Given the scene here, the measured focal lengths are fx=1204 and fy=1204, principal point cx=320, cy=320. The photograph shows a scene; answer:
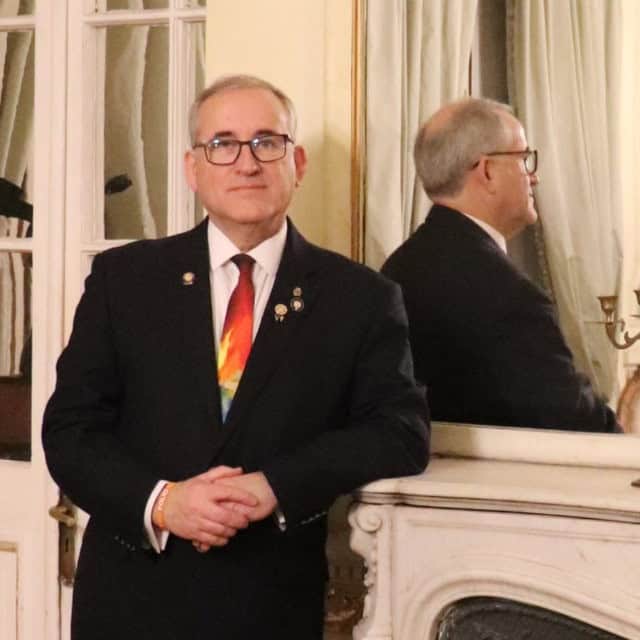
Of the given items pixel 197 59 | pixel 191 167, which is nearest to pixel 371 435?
pixel 191 167

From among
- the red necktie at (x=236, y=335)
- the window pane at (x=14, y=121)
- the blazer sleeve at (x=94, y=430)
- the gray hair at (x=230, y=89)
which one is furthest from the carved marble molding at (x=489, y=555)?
the window pane at (x=14, y=121)

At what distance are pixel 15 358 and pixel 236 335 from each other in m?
1.07

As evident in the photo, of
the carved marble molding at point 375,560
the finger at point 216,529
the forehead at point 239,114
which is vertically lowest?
the carved marble molding at point 375,560

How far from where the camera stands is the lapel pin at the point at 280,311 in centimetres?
191

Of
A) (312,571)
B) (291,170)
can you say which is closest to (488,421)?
(312,571)

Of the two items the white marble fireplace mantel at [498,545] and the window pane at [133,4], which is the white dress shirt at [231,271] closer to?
the white marble fireplace mantel at [498,545]

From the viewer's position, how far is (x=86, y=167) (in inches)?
104

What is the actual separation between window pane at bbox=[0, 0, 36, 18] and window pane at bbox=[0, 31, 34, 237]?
0.05m

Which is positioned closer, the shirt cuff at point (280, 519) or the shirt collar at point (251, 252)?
the shirt cuff at point (280, 519)

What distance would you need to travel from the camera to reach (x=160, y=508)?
180cm

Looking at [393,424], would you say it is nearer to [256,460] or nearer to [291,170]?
[256,460]

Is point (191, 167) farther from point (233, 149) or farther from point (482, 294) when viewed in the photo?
point (482, 294)

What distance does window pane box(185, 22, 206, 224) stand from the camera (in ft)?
8.36

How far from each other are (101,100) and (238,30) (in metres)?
0.46
